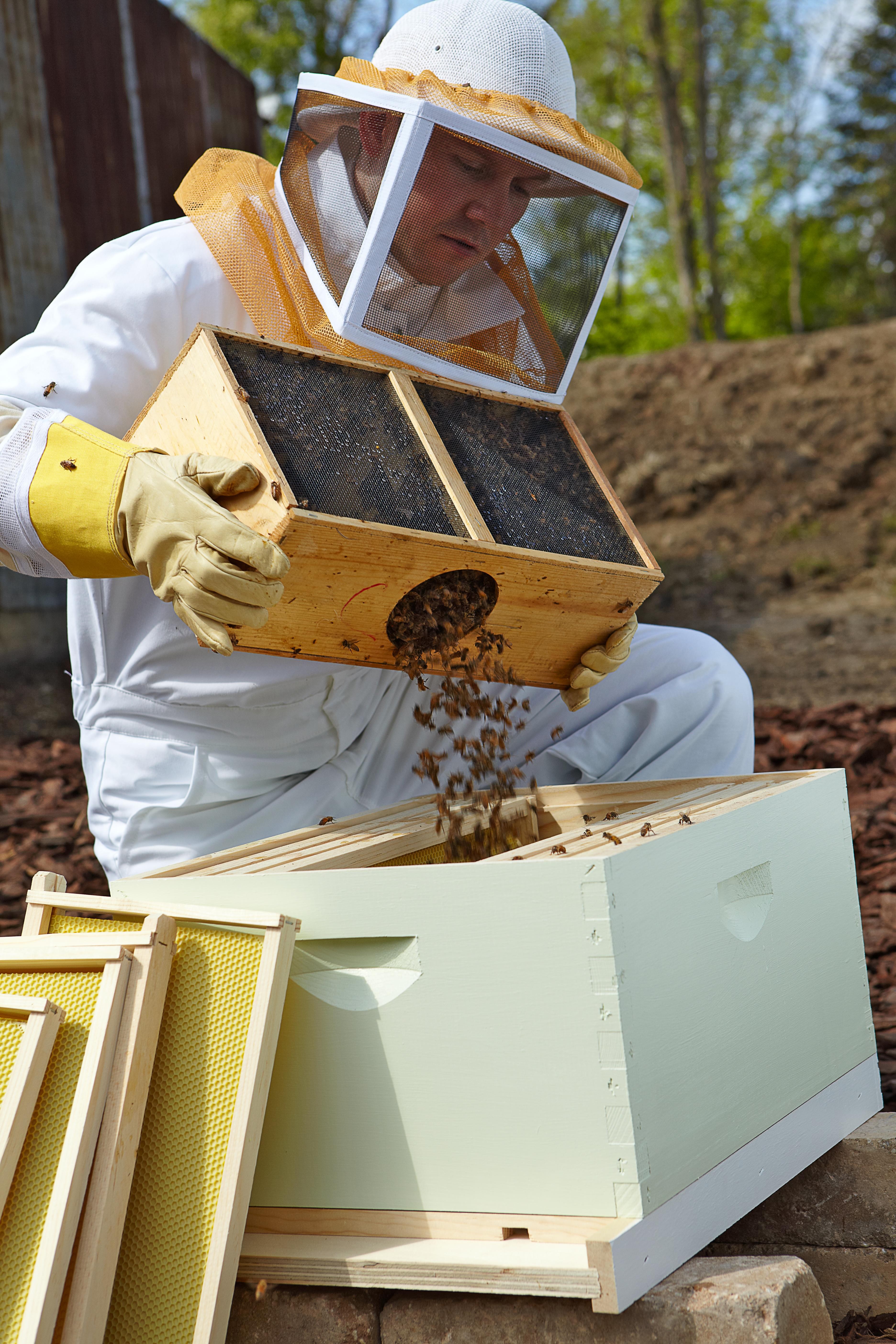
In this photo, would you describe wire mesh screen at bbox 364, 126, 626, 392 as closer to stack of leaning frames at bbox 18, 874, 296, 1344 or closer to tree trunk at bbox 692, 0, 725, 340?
stack of leaning frames at bbox 18, 874, 296, 1344

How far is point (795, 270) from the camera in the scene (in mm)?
19062

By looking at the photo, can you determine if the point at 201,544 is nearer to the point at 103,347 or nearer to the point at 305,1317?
the point at 103,347

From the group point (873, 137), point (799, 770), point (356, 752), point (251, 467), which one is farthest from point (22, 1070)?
point (873, 137)

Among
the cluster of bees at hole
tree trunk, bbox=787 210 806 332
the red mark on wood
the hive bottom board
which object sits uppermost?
the red mark on wood

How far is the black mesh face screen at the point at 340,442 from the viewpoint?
5.65 ft

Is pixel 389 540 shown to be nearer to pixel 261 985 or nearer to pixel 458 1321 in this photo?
pixel 261 985

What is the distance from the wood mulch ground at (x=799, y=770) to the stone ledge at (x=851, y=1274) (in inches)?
20.4

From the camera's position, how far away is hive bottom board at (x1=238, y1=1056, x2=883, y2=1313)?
4.18 feet

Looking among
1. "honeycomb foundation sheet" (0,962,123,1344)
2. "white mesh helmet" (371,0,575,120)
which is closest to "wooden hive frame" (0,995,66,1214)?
"honeycomb foundation sheet" (0,962,123,1344)

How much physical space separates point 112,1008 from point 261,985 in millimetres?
185

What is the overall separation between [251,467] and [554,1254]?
114 cm

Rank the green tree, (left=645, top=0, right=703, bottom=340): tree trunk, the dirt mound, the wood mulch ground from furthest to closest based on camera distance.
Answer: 1. the green tree
2. (left=645, top=0, right=703, bottom=340): tree trunk
3. the dirt mound
4. the wood mulch ground

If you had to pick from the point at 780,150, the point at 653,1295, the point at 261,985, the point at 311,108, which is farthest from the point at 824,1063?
the point at 780,150

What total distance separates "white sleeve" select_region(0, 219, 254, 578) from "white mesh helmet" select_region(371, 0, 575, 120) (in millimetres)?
526
